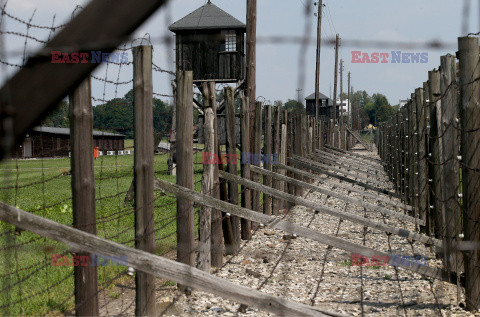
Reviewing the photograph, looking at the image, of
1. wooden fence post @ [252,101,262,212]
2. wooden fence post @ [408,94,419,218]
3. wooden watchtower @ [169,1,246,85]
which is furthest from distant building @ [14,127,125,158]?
wooden fence post @ [408,94,419,218]

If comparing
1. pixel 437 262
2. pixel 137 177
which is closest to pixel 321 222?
pixel 437 262

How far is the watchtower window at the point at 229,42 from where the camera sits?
24166 mm

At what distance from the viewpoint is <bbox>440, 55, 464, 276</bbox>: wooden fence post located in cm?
588

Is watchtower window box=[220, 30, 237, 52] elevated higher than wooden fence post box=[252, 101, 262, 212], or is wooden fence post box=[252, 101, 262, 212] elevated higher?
watchtower window box=[220, 30, 237, 52]

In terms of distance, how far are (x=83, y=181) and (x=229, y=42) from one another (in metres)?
21.4

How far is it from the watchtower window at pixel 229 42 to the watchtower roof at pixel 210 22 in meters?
0.34

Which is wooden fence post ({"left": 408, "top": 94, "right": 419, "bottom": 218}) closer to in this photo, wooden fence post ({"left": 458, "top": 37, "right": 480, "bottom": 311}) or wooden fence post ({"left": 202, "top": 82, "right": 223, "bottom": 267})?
wooden fence post ({"left": 202, "top": 82, "right": 223, "bottom": 267})

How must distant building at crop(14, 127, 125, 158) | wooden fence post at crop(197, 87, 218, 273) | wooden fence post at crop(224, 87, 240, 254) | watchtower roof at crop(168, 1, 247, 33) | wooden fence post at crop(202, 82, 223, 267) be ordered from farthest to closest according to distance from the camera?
watchtower roof at crop(168, 1, 247, 33), wooden fence post at crop(224, 87, 240, 254), wooden fence post at crop(202, 82, 223, 267), wooden fence post at crop(197, 87, 218, 273), distant building at crop(14, 127, 125, 158)

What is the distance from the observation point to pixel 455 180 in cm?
587

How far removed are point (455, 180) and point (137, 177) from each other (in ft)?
11.2

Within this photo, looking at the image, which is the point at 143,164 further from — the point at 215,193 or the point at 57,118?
the point at 215,193

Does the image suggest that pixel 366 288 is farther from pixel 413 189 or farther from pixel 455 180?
pixel 413 189

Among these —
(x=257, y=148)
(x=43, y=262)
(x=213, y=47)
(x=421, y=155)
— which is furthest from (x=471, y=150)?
(x=213, y=47)

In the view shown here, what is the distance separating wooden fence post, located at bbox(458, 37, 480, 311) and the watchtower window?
63.0 ft
